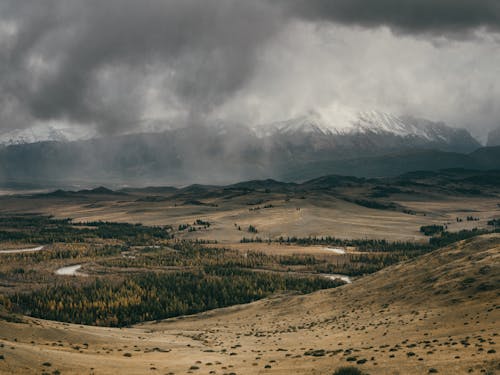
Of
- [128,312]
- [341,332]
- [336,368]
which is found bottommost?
[128,312]

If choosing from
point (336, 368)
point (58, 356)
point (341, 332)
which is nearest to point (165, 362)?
point (58, 356)

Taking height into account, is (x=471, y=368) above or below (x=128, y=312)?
above

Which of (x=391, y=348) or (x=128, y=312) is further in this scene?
(x=128, y=312)

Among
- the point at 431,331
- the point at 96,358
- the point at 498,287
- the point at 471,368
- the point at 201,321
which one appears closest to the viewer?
the point at 471,368

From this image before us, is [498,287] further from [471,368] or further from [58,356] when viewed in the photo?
[58,356]

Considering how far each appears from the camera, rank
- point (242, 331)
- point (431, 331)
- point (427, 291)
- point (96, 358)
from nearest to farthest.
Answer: point (96, 358)
point (431, 331)
point (427, 291)
point (242, 331)

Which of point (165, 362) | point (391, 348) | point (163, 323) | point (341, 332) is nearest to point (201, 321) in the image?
point (163, 323)

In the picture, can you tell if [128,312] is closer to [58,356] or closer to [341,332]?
[341,332]
